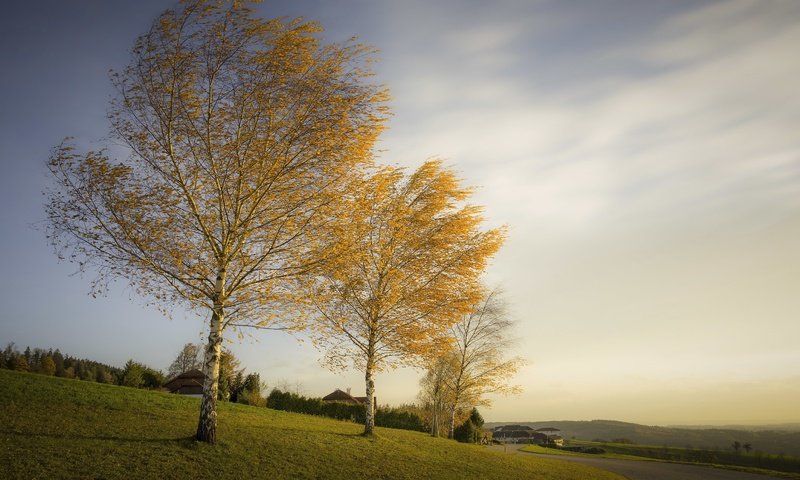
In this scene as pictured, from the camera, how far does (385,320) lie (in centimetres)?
1817

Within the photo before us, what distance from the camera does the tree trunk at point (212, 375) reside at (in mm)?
10844

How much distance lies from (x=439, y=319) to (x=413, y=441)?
5.94m

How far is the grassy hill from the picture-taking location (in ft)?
27.1

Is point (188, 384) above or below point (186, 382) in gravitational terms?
below

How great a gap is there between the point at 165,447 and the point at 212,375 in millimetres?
1944

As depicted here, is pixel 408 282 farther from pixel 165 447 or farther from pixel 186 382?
pixel 186 382

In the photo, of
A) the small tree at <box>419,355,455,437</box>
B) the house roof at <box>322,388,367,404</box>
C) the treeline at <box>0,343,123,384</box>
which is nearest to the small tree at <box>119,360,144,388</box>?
the treeline at <box>0,343,123,384</box>

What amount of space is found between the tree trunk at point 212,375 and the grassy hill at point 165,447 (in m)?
0.40

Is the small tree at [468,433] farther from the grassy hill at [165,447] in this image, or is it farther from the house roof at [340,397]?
the house roof at [340,397]

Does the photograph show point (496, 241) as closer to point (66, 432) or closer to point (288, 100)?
point (288, 100)

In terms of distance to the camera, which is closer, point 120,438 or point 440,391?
point 120,438

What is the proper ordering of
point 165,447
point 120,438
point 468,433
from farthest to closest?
point 468,433 < point 120,438 < point 165,447

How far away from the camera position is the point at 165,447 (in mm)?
9805

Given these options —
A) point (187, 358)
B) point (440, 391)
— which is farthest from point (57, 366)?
point (440, 391)
